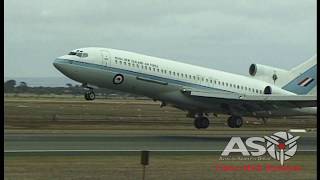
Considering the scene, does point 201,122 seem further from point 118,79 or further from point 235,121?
point 118,79

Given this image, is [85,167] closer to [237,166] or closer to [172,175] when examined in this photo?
[172,175]

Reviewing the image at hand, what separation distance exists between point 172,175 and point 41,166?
3.54m

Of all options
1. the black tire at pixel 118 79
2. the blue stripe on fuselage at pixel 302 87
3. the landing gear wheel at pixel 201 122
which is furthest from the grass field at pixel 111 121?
the black tire at pixel 118 79

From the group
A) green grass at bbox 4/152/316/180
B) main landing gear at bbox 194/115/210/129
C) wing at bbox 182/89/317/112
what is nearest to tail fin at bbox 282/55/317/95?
wing at bbox 182/89/317/112

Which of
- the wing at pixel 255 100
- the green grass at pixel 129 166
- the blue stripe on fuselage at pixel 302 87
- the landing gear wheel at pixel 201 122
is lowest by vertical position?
the green grass at pixel 129 166

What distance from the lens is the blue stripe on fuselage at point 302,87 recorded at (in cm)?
4091

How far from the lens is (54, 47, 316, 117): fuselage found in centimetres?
3284

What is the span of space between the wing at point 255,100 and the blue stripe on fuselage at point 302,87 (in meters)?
3.62

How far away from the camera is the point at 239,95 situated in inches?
1470

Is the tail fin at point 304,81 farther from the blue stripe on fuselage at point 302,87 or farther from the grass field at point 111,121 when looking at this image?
the grass field at point 111,121

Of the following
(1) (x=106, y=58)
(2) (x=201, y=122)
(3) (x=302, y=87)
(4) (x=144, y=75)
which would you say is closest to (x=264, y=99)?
(2) (x=201, y=122)

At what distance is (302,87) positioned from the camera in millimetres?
41031

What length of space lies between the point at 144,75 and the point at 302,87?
505 inches
